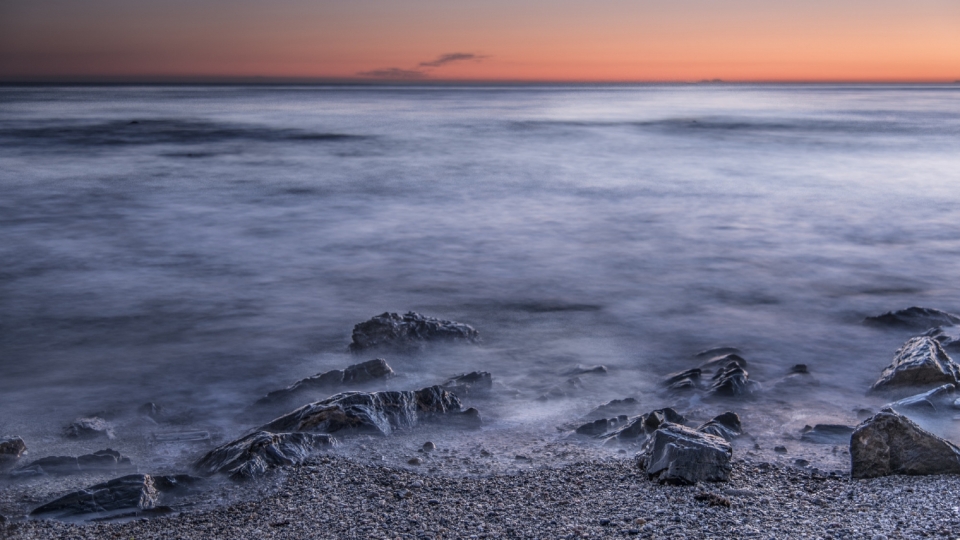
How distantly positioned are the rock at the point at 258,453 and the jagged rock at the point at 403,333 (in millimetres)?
1420

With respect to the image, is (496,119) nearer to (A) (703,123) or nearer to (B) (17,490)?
(A) (703,123)

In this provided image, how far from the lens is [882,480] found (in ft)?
10.6

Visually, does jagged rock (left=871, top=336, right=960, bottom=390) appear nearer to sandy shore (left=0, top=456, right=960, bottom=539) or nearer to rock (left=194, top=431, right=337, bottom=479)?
sandy shore (left=0, top=456, right=960, bottom=539)

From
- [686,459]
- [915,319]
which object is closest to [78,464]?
[686,459]

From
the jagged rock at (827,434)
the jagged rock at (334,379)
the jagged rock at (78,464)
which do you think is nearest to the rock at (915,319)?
the jagged rock at (827,434)

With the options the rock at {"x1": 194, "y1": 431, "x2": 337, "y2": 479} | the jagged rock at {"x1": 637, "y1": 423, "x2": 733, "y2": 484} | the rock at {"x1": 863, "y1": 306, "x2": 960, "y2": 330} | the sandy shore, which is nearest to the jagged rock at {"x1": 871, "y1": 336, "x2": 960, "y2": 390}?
the rock at {"x1": 863, "y1": 306, "x2": 960, "y2": 330}

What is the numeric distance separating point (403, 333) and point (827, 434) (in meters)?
2.63

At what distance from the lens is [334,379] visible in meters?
4.63

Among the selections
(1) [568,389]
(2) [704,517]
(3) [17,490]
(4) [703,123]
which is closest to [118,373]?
(3) [17,490]

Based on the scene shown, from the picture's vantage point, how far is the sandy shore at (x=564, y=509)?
9.33 ft

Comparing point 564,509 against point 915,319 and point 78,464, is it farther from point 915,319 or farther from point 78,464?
point 915,319

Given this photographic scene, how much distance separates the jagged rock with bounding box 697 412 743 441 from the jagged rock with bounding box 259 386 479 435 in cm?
117

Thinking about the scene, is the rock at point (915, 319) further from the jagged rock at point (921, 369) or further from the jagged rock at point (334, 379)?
the jagged rock at point (334, 379)

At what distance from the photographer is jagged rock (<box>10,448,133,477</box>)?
11.5ft
